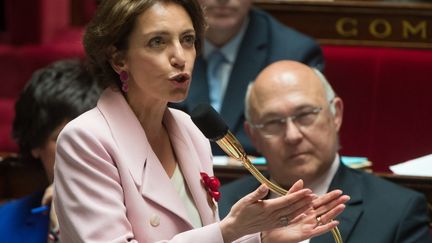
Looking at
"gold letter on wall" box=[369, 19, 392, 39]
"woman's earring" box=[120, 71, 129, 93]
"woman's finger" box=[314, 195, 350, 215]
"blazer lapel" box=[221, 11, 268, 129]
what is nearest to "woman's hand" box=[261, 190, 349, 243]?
"woman's finger" box=[314, 195, 350, 215]

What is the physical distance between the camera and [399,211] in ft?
4.91

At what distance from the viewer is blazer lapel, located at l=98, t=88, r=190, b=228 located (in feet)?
3.26

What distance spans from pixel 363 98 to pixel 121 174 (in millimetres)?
1387

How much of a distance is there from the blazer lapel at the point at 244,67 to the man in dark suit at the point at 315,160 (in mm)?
293

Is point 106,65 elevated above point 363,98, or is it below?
above

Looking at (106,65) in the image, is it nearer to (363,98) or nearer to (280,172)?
(280,172)

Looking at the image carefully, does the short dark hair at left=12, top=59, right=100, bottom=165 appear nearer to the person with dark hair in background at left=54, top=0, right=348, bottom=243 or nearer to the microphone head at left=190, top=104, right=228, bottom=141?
the person with dark hair in background at left=54, top=0, right=348, bottom=243

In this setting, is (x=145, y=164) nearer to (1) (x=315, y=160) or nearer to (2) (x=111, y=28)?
(2) (x=111, y=28)

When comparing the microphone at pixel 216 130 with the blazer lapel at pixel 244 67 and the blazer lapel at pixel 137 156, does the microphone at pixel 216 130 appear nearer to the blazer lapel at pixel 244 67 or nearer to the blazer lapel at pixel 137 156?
the blazer lapel at pixel 137 156

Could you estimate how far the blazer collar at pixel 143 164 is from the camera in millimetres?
997

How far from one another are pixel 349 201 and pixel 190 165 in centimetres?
50

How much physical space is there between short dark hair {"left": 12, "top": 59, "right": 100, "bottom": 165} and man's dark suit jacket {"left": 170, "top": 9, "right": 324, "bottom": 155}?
0.35 meters

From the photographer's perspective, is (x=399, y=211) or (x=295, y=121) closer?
(x=399, y=211)

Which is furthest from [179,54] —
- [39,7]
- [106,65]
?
[39,7]
